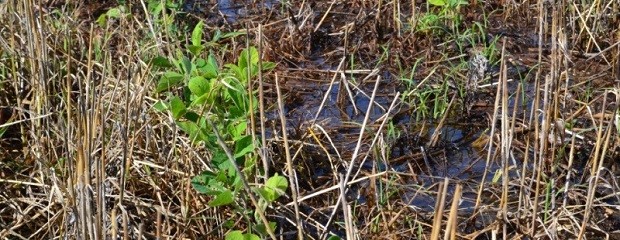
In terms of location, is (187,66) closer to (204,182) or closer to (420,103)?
(204,182)

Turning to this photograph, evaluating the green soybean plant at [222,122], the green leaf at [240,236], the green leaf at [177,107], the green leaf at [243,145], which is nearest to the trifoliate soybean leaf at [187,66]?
the green soybean plant at [222,122]

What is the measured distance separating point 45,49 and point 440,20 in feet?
6.33

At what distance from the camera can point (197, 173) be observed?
8.82 ft

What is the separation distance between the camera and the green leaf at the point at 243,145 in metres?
2.36

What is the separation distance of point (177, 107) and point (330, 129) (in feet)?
3.18

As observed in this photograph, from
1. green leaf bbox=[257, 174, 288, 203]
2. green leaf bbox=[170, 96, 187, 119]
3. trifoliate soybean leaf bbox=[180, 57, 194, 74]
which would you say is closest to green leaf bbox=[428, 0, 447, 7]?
trifoliate soybean leaf bbox=[180, 57, 194, 74]

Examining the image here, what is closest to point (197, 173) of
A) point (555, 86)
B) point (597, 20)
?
point (555, 86)

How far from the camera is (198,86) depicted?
245cm

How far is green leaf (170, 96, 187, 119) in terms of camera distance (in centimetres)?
242

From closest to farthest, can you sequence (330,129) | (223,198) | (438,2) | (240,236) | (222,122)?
(240,236)
(223,198)
(222,122)
(330,129)
(438,2)

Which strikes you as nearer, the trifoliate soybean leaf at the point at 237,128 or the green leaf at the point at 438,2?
the trifoliate soybean leaf at the point at 237,128

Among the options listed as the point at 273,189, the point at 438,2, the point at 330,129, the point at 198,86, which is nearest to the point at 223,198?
the point at 273,189

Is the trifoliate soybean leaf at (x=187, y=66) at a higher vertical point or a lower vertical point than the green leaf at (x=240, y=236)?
higher

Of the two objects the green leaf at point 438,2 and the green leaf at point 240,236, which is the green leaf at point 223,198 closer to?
the green leaf at point 240,236
